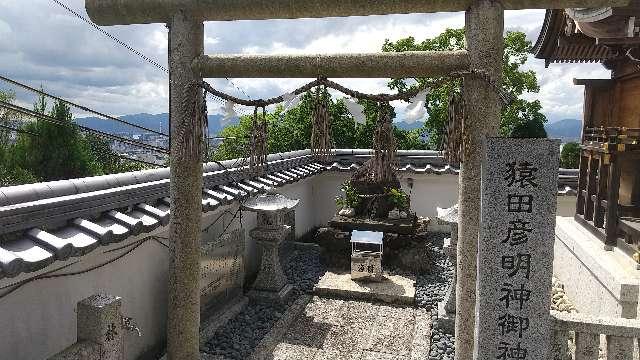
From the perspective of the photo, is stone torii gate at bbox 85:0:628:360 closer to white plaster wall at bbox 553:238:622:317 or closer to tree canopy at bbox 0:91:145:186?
white plaster wall at bbox 553:238:622:317

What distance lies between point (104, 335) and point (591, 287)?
7.48 meters

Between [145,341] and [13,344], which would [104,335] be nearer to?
[13,344]

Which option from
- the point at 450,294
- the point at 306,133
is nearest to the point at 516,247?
the point at 450,294

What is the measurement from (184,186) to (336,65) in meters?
2.59

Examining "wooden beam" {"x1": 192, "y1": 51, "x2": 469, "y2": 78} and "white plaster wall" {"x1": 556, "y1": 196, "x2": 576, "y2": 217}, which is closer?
"wooden beam" {"x1": 192, "y1": 51, "x2": 469, "y2": 78}

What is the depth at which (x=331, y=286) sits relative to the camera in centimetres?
1090

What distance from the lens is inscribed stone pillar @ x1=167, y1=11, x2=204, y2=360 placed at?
5.94 meters

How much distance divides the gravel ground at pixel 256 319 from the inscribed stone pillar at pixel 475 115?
14.3 feet

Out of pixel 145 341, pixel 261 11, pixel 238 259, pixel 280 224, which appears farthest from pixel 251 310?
pixel 261 11

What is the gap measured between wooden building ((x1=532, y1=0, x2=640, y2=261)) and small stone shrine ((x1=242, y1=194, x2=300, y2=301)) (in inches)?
239

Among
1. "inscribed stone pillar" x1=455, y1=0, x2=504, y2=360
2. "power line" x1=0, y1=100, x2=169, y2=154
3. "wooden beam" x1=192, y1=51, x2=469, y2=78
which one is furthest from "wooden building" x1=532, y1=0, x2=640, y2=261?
"power line" x1=0, y1=100, x2=169, y2=154

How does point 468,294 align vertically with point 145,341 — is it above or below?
above

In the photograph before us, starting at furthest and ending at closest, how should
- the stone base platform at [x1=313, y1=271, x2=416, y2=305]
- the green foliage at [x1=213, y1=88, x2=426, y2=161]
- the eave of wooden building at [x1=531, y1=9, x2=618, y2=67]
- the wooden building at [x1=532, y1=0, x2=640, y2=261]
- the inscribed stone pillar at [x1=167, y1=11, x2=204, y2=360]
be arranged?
1. the green foliage at [x1=213, y1=88, x2=426, y2=161]
2. the stone base platform at [x1=313, y1=271, x2=416, y2=305]
3. the eave of wooden building at [x1=531, y1=9, x2=618, y2=67]
4. the wooden building at [x1=532, y1=0, x2=640, y2=261]
5. the inscribed stone pillar at [x1=167, y1=11, x2=204, y2=360]

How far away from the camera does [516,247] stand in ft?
15.6
